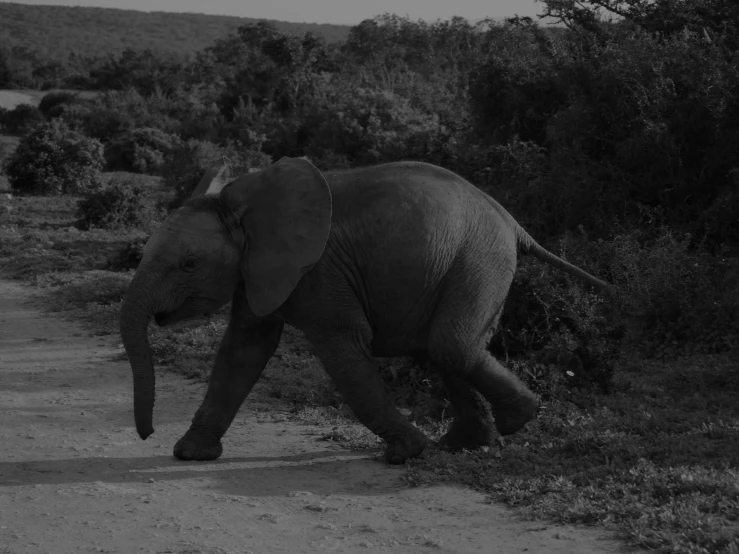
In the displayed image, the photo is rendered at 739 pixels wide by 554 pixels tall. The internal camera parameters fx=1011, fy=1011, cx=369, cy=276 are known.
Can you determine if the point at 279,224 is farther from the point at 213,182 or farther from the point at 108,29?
the point at 108,29

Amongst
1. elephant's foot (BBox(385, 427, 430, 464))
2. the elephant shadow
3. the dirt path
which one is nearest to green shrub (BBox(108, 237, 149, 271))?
the dirt path

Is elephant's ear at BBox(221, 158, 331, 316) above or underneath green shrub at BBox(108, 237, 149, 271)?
above

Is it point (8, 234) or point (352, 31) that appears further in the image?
point (352, 31)

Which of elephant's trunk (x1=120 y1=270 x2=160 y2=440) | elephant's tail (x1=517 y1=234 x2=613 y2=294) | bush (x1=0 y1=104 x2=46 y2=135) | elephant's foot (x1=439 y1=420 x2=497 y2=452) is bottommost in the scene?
bush (x1=0 y1=104 x2=46 y2=135)

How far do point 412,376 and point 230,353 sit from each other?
6.47 feet

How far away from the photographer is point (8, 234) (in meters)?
15.9

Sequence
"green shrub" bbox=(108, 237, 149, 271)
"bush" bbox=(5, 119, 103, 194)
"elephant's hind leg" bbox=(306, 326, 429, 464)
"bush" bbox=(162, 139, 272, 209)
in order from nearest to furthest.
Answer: "elephant's hind leg" bbox=(306, 326, 429, 464)
"green shrub" bbox=(108, 237, 149, 271)
"bush" bbox=(162, 139, 272, 209)
"bush" bbox=(5, 119, 103, 194)

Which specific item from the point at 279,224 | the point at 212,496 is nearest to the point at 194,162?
the point at 279,224

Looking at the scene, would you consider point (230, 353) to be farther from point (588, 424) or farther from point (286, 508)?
point (588, 424)

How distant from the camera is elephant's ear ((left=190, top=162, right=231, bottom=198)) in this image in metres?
6.48

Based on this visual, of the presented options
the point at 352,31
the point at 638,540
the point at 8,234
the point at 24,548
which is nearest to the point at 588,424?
the point at 638,540

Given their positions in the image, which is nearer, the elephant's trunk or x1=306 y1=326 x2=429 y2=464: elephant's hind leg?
the elephant's trunk

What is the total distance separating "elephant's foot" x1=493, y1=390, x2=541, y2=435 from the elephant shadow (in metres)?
0.73

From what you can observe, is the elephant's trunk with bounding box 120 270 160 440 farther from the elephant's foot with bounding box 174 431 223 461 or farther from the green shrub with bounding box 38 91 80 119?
the green shrub with bounding box 38 91 80 119
